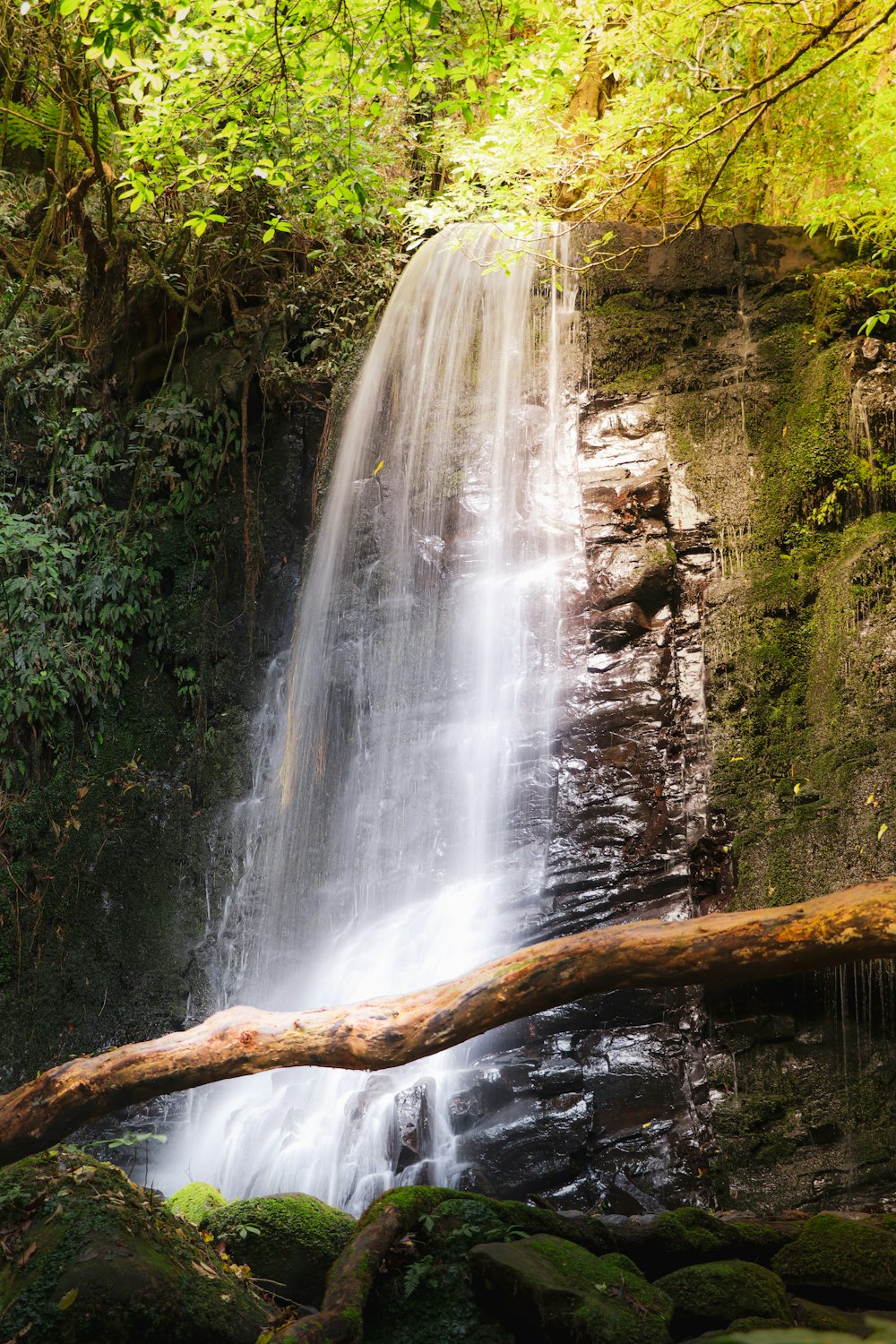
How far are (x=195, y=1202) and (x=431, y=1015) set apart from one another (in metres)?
1.45

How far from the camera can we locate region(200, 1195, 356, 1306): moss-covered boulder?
388 centimetres

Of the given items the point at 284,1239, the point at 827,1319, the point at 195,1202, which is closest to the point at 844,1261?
the point at 827,1319

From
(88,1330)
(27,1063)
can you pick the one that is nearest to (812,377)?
(88,1330)

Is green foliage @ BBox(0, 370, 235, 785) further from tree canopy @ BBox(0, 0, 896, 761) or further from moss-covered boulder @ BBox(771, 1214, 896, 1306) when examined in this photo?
moss-covered boulder @ BBox(771, 1214, 896, 1306)

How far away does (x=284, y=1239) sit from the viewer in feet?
13.0

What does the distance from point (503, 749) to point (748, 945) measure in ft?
10.9

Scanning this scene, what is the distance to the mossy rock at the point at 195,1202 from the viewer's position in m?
4.43

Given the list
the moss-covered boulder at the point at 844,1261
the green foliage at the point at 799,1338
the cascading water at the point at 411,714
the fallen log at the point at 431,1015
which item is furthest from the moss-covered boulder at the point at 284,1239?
the green foliage at the point at 799,1338

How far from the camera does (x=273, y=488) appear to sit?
998cm

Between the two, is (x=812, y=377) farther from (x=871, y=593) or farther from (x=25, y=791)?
(x=25, y=791)

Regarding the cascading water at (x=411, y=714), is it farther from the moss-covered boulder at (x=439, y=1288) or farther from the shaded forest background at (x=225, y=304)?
the moss-covered boulder at (x=439, y=1288)

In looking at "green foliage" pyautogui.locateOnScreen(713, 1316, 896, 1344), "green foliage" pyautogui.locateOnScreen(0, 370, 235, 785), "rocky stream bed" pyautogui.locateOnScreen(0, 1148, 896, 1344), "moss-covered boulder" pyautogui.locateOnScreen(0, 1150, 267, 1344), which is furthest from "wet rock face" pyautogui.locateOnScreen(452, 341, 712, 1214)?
"green foliage" pyautogui.locateOnScreen(713, 1316, 896, 1344)

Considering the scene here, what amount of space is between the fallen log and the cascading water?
1.68m

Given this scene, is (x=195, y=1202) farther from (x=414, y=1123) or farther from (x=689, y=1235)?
(x=689, y=1235)
